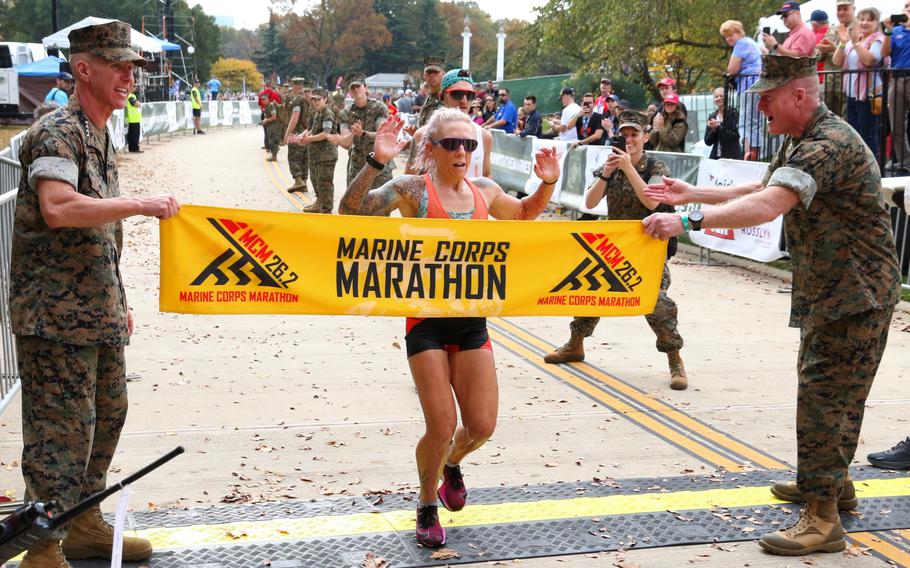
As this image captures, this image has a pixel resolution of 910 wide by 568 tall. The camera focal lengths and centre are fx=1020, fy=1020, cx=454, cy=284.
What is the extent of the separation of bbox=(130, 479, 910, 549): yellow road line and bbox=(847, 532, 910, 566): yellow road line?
0.13ft

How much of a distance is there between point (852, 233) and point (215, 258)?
10.1 ft

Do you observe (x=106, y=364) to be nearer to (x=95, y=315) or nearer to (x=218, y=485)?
(x=95, y=315)

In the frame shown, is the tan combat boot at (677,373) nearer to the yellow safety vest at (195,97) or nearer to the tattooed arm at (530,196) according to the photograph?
the tattooed arm at (530,196)

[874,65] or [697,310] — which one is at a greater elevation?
[874,65]

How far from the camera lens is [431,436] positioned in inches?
192

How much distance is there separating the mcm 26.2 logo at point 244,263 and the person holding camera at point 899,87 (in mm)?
10072

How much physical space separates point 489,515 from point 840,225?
2.28 meters

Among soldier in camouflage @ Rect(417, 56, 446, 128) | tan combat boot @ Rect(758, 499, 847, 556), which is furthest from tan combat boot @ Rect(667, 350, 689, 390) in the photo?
soldier in camouflage @ Rect(417, 56, 446, 128)

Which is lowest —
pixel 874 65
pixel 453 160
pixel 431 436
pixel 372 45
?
pixel 431 436

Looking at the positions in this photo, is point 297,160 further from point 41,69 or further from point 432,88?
point 41,69

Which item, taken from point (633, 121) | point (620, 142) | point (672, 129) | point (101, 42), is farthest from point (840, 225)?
point (672, 129)

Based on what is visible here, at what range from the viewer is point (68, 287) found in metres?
4.16

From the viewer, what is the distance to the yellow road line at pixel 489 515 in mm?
4930

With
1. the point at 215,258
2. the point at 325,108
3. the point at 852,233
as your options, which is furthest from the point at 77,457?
the point at 325,108
